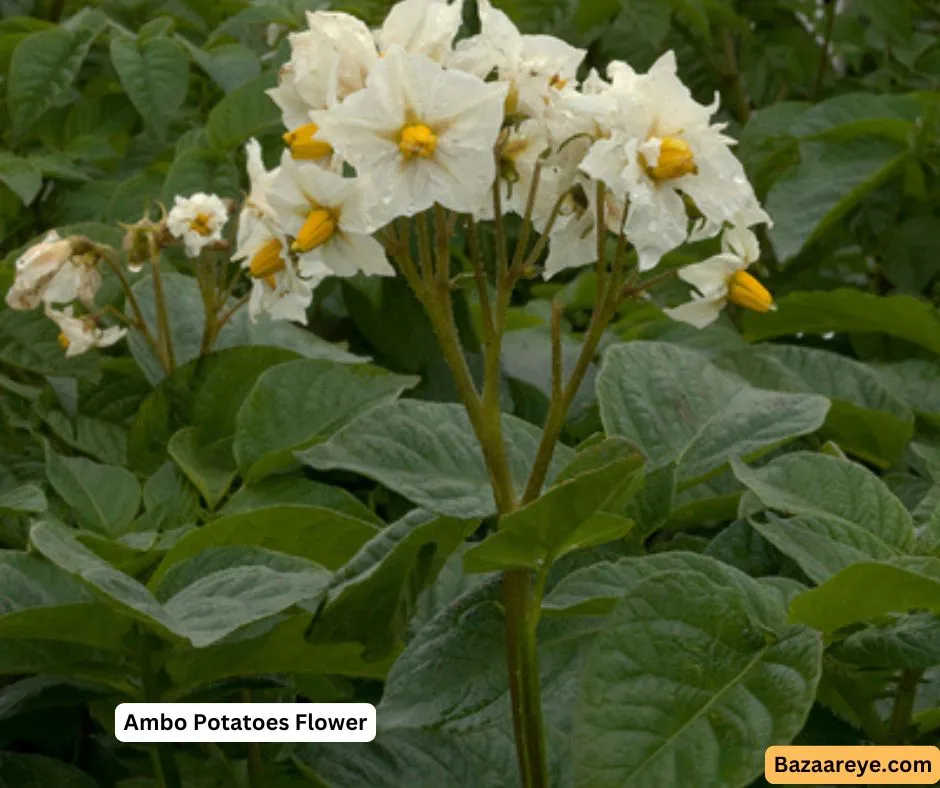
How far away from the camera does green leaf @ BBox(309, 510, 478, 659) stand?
59 cm

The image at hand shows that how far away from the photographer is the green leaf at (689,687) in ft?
1.67

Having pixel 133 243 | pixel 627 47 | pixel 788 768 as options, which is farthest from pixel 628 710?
pixel 627 47

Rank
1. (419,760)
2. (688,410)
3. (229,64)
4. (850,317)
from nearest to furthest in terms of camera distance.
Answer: (419,760)
(688,410)
(850,317)
(229,64)

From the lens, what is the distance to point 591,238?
26.0 inches

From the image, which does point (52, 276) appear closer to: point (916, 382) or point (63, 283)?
point (63, 283)

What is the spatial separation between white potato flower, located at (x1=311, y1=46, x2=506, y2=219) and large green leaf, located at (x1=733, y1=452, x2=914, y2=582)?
19 centimetres

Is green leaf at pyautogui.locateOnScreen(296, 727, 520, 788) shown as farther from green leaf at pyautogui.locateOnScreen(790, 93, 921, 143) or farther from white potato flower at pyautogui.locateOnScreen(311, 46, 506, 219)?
green leaf at pyautogui.locateOnScreen(790, 93, 921, 143)

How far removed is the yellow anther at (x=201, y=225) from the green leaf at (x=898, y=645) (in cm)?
53

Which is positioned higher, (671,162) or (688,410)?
(671,162)

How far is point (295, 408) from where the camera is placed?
2.80 ft

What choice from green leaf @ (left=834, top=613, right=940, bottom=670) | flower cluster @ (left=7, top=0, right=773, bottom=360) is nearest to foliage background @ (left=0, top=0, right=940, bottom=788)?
green leaf @ (left=834, top=613, right=940, bottom=670)

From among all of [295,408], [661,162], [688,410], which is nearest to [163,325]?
[295,408]

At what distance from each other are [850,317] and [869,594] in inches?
21.7

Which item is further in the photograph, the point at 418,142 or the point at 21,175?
the point at 21,175
